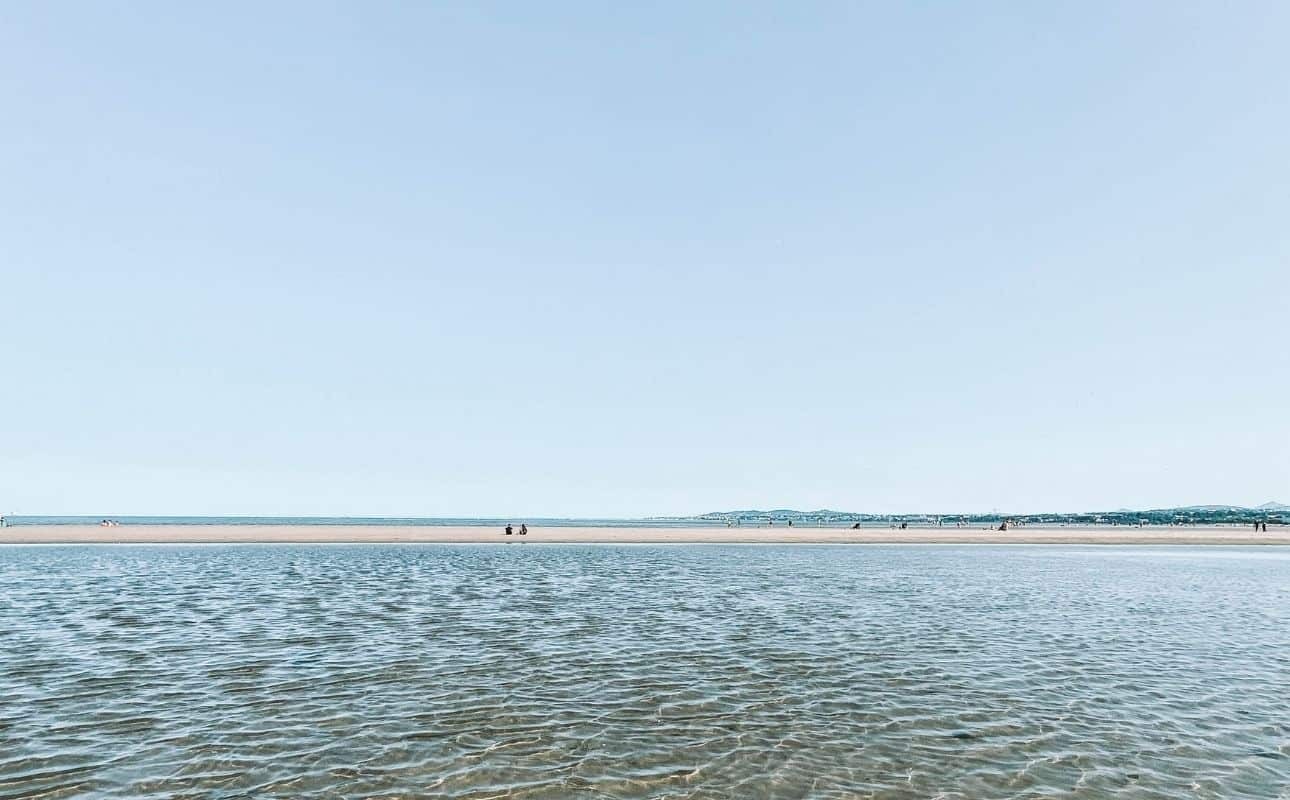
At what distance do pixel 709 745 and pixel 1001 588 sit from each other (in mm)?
29601

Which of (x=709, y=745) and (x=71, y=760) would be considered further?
(x=709, y=745)

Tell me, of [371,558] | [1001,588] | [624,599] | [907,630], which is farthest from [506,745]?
[371,558]

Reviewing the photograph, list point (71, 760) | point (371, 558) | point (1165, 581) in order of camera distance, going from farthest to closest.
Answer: point (371, 558)
point (1165, 581)
point (71, 760)

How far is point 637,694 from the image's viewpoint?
47.1 ft

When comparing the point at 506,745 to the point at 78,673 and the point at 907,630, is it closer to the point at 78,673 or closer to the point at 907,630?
the point at 78,673

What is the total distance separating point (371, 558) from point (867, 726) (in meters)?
49.5

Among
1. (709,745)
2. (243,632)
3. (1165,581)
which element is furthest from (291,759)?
(1165,581)

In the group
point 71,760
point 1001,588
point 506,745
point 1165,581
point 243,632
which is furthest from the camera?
point 1165,581

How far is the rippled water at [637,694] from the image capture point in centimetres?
1008

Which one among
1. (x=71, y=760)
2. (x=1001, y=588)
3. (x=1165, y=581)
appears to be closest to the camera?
(x=71, y=760)

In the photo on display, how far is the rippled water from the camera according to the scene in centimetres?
1008

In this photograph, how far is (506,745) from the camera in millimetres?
11344

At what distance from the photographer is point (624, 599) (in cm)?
2944

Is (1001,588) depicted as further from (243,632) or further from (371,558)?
(371,558)
